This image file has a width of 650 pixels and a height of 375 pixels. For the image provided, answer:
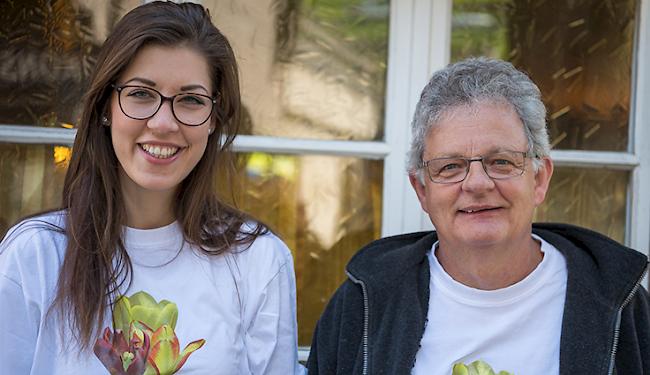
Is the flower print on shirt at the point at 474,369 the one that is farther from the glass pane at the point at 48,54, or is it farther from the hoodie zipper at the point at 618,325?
the glass pane at the point at 48,54

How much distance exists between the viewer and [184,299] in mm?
2004

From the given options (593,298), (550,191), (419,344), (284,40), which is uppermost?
(284,40)

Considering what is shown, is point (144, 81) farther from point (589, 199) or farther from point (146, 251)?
point (589, 199)

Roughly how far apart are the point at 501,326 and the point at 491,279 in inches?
4.6

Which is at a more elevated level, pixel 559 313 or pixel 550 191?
pixel 550 191

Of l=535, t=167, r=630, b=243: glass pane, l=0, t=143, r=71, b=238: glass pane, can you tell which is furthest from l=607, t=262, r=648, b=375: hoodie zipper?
l=0, t=143, r=71, b=238: glass pane

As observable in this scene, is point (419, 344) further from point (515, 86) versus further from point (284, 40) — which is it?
point (284, 40)

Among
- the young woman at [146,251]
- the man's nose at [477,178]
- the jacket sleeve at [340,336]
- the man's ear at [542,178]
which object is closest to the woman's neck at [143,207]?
the young woman at [146,251]

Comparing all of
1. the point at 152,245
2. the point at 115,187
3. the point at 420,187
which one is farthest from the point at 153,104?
the point at 420,187

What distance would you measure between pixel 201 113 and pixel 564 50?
131 cm

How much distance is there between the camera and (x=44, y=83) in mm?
2521

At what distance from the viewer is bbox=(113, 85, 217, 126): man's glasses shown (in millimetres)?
1940

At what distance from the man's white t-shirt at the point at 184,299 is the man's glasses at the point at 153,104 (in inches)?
11.4

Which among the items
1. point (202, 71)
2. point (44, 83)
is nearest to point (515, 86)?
point (202, 71)
